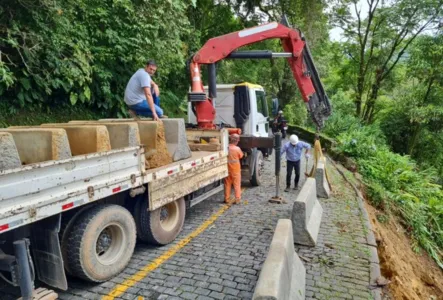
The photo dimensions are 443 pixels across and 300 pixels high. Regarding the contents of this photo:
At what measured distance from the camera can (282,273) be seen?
3031 mm

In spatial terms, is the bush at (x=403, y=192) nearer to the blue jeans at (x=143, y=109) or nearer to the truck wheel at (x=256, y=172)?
the truck wheel at (x=256, y=172)

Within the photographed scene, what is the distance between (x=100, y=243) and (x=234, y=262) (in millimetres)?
1755

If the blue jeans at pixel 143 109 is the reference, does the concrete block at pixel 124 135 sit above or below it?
below

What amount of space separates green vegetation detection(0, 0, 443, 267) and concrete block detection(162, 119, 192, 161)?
293cm

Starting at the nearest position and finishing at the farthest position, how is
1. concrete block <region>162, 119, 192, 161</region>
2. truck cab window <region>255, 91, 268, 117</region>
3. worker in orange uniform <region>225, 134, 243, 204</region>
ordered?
concrete block <region>162, 119, 192, 161</region>, worker in orange uniform <region>225, 134, 243, 204</region>, truck cab window <region>255, 91, 268, 117</region>

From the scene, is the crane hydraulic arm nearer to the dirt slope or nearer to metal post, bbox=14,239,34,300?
the dirt slope

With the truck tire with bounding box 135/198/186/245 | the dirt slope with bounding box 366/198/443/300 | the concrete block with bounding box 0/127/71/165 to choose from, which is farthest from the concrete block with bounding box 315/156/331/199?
the concrete block with bounding box 0/127/71/165

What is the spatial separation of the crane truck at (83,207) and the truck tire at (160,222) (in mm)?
14

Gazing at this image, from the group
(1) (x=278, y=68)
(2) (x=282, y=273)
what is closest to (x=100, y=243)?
(2) (x=282, y=273)

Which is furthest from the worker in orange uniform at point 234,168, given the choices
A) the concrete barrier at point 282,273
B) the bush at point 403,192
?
the bush at point 403,192

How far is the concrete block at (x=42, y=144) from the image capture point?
11.0 feet

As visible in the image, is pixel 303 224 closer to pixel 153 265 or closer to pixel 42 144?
pixel 153 265

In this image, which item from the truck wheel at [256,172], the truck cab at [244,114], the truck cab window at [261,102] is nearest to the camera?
the truck cab at [244,114]

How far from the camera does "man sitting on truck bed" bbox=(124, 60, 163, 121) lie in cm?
543
